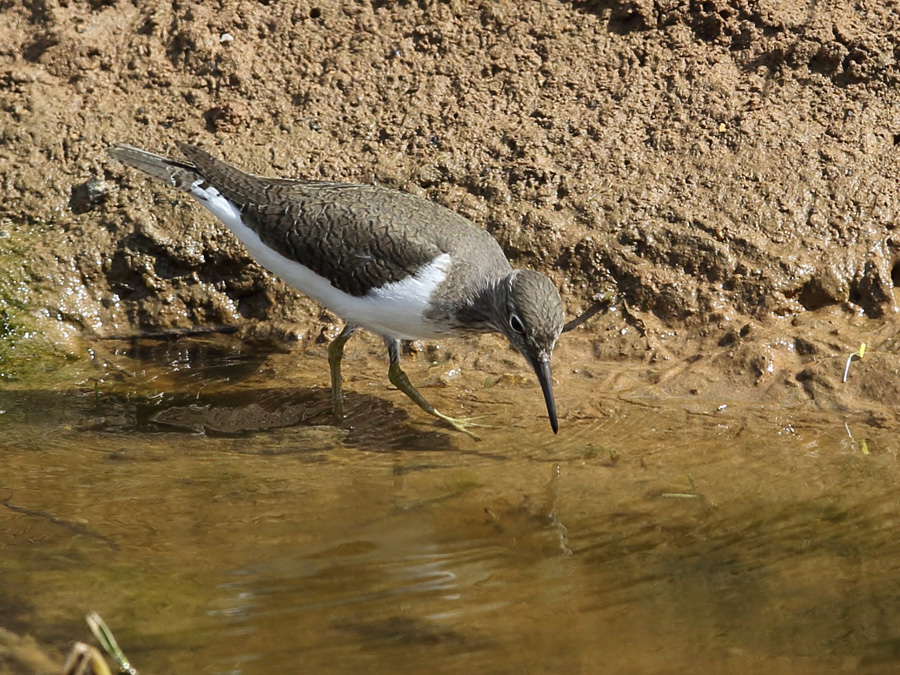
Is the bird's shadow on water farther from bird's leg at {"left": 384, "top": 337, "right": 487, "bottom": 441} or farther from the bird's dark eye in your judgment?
the bird's dark eye

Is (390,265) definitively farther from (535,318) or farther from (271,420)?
(271,420)

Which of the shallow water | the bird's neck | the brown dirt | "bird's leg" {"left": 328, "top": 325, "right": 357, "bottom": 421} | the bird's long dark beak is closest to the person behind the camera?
the shallow water

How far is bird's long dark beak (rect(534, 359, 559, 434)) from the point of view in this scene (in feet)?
17.4

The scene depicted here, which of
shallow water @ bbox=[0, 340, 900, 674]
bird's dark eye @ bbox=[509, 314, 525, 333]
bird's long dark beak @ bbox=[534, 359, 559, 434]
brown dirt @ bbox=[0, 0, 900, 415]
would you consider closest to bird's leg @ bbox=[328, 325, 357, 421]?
shallow water @ bbox=[0, 340, 900, 674]

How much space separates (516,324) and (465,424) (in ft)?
2.41

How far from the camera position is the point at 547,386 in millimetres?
Result: 5391

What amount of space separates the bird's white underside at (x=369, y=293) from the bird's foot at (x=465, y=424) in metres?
0.48

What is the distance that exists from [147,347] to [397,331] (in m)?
2.13

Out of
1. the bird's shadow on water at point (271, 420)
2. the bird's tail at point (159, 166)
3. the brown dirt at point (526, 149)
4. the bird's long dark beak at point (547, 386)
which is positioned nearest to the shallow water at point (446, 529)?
the bird's shadow on water at point (271, 420)

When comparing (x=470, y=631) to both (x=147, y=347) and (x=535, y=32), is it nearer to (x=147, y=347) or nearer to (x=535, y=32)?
(x=147, y=347)

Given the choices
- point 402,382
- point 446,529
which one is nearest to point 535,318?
point 402,382

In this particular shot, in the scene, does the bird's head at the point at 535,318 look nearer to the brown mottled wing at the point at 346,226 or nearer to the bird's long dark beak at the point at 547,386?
the bird's long dark beak at the point at 547,386

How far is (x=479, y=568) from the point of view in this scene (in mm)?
4262

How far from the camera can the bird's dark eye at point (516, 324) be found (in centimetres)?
541
